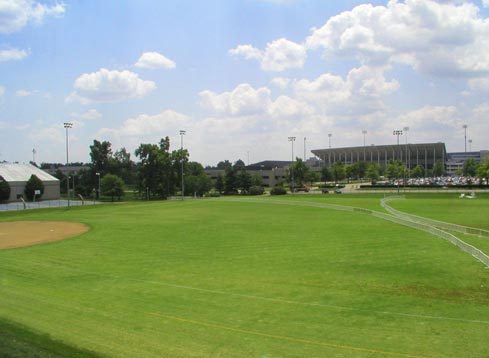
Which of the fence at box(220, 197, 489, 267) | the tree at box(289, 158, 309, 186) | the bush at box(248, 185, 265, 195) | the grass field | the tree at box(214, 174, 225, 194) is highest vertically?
the tree at box(289, 158, 309, 186)

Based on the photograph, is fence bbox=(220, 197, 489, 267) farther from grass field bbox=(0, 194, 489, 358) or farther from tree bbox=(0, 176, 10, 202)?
tree bbox=(0, 176, 10, 202)

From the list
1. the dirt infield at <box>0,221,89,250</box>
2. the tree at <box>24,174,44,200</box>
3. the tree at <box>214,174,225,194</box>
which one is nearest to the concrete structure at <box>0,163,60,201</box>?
the tree at <box>24,174,44,200</box>

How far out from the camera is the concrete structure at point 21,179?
302 feet

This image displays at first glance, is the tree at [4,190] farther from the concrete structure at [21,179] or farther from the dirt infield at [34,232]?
the dirt infield at [34,232]

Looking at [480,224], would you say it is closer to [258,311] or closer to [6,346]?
[258,311]

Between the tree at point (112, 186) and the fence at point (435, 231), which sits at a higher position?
the tree at point (112, 186)

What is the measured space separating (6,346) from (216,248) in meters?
18.5

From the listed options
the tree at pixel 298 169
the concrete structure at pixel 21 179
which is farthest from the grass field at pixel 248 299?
the tree at pixel 298 169

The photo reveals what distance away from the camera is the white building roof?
93406mm

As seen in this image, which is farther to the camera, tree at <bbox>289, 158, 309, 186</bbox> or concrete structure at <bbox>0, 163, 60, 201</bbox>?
tree at <bbox>289, 158, 309, 186</bbox>

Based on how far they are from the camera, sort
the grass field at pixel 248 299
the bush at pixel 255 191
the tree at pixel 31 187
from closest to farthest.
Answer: the grass field at pixel 248 299, the tree at pixel 31 187, the bush at pixel 255 191

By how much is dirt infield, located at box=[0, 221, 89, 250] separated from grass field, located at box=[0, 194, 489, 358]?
464 centimetres

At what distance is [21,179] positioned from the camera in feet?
309

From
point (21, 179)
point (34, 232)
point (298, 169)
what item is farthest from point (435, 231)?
point (298, 169)
